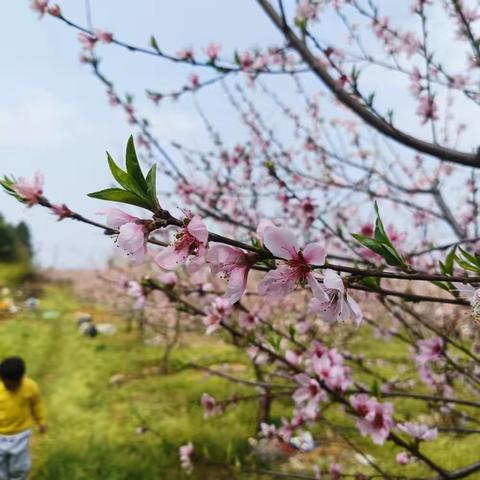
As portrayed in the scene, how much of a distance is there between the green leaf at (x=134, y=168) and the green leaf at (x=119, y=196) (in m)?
0.02

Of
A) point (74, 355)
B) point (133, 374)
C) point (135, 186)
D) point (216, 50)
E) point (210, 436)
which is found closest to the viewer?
point (135, 186)

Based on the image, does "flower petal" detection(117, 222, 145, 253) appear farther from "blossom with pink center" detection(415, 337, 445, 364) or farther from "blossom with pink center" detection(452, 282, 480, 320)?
"blossom with pink center" detection(415, 337, 445, 364)

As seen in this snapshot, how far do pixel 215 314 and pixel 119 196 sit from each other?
5.03ft

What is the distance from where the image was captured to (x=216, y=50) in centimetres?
301

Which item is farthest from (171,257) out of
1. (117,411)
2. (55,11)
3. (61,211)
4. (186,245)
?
(117,411)

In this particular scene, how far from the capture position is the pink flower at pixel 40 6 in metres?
2.70

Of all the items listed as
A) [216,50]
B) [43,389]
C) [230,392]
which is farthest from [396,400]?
[216,50]

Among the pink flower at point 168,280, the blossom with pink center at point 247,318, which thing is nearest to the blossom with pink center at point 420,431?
the blossom with pink center at point 247,318

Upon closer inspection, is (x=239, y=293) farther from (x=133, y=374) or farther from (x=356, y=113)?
(x=133, y=374)

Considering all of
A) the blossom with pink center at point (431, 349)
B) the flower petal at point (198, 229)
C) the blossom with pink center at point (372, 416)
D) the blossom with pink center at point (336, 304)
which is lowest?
the blossom with pink center at point (372, 416)

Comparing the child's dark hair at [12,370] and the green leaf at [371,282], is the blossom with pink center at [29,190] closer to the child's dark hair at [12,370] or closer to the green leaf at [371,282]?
the green leaf at [371,282]

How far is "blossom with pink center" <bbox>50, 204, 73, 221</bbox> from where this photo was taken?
4.66 feet

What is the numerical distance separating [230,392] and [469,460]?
3.39 m

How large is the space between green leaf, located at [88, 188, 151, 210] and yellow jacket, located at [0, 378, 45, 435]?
3.68m
